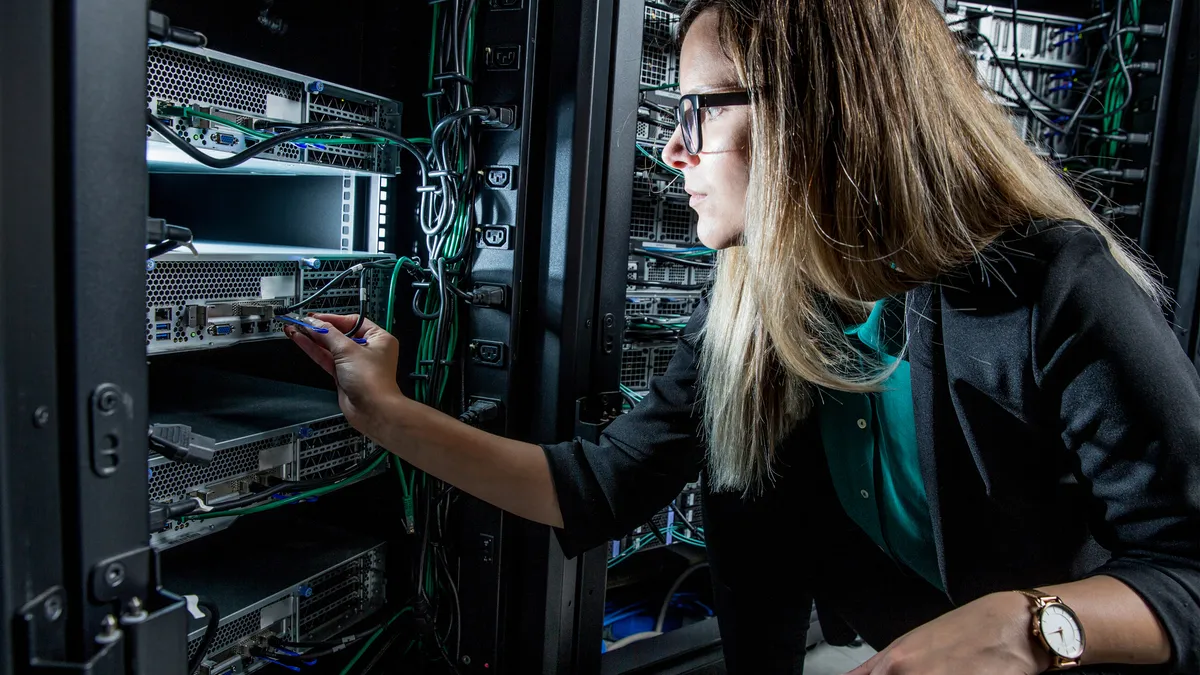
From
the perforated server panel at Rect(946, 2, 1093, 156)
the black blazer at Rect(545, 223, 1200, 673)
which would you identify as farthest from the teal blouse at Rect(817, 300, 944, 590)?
the perforated server panel at Rect(946, 2, 1093, 156)

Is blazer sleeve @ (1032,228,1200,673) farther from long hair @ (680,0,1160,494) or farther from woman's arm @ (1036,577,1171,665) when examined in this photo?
long hair @ (680,0,1160,494)

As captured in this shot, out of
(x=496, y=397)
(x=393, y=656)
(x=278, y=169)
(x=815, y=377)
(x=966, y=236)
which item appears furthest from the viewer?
(x=393, y=656)

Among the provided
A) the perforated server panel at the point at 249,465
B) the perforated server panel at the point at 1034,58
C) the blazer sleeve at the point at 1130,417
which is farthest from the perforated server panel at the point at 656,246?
the perforated server panel at the point at 1034,58

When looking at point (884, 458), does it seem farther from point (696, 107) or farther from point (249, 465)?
point (249, 465)

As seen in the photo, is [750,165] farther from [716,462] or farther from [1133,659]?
[1133,659]

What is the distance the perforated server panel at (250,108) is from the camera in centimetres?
91

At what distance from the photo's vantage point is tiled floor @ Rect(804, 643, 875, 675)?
162 centimetres

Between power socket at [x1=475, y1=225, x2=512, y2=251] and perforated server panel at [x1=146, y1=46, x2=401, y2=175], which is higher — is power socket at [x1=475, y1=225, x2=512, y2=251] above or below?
below

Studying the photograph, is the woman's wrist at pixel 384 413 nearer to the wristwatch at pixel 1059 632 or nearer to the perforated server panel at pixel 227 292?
the perforated server panel at pixel 227 292

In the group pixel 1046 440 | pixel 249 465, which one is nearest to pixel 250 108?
pixel 249 465

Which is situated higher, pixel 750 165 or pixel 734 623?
pixel 750 165

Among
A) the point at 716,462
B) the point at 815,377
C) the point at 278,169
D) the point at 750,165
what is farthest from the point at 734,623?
the point at 278,169

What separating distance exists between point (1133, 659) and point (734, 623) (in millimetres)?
671

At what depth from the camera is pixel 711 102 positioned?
915 mm
